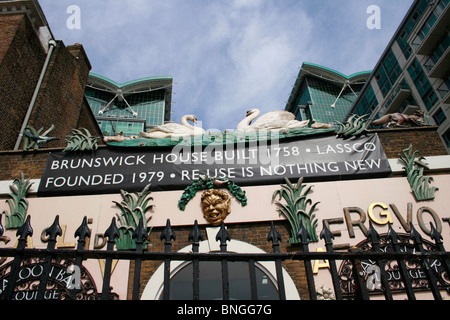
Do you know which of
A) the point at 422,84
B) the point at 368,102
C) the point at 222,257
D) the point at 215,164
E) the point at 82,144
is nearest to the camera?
the point at 222,257

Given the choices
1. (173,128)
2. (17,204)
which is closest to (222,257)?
(173,128)

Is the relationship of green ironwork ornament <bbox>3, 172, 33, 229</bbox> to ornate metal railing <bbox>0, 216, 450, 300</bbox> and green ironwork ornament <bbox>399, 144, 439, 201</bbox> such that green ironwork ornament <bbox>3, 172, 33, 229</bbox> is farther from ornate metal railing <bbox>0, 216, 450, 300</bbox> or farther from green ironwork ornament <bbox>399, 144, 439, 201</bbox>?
green ironwork ornament <bbox>399, 144, 439, 201</bbox>

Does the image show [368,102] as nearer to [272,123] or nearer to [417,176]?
[272,123]

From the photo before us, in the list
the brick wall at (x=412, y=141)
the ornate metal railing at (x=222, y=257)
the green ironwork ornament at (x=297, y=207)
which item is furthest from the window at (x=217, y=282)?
the ornate metal railing at (x=222, y=257)

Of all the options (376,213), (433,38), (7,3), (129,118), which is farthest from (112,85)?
(376,213)

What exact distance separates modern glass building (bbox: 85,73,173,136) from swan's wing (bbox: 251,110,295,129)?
32964mm

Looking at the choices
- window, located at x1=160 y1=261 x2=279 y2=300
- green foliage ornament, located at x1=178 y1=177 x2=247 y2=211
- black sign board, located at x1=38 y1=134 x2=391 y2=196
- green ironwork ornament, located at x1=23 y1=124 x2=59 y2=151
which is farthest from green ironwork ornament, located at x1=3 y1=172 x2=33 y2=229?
window, located at x1=160 y1=261 x2=279 y2=300

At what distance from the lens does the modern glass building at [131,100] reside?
40781mm

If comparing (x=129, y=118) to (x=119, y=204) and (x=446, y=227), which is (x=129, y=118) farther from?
(x=446, y=227)

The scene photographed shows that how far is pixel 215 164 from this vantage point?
26.4 ft

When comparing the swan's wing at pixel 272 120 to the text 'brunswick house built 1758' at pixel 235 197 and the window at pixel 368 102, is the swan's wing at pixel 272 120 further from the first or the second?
the window at pixel 368 102

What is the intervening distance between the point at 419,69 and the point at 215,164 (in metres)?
22.9

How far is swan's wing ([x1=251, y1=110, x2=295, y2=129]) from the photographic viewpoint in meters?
8.65

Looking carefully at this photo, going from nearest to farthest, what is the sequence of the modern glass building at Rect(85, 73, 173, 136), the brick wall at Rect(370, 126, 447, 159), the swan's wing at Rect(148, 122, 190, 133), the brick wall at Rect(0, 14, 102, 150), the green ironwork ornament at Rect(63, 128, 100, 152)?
1. the brick wall at Rect(370, 126, 447, 159)
2. the green ironwork ornament at Rect(63, 128, 100, 152)
3. the swan's wing at Rect(148, 122, 190, 133)
4. the brick wall at Rect(0, 14, 102, 150)
5. the modern glass building at Rect(85, 73, 173, 136)
